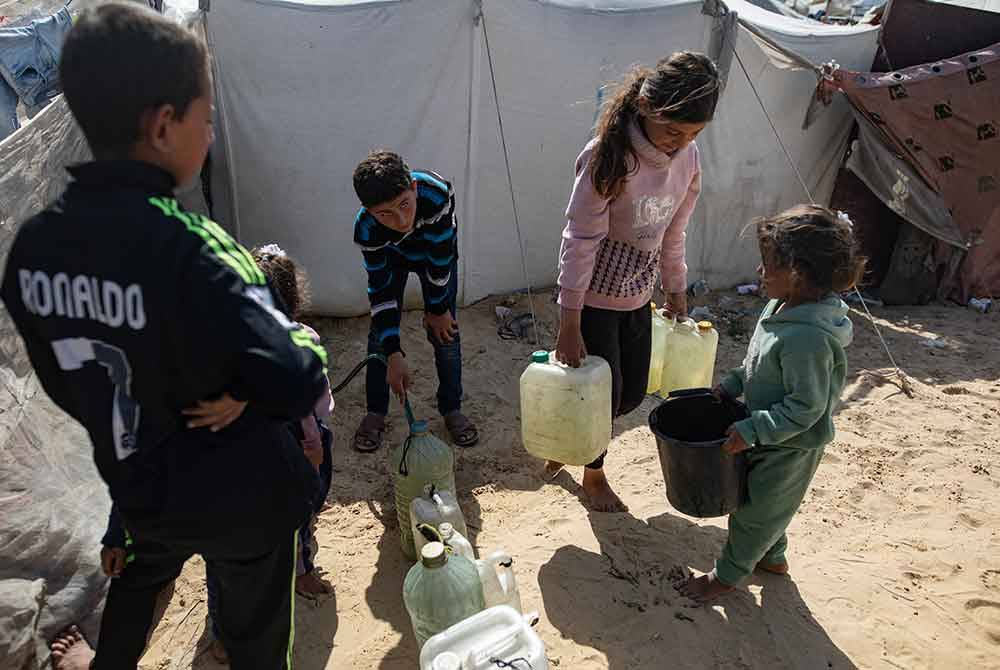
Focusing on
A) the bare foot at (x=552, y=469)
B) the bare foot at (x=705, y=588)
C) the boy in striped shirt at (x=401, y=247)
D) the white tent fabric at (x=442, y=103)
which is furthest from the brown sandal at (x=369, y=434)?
the bare foot at (x=705, y=588)

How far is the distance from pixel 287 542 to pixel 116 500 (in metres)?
0.36

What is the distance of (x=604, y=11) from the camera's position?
4750mm

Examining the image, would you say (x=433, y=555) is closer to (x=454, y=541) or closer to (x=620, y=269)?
(x=454, y=541)

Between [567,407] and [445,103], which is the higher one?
[445,103]

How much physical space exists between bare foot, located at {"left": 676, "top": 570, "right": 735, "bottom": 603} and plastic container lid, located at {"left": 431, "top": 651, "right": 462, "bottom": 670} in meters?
1.14

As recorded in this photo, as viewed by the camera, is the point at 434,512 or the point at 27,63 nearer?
the point at 434,512

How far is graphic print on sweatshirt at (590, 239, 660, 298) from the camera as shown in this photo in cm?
252

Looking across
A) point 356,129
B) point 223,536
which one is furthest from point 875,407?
point 223,536

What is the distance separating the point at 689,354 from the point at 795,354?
1.37 metres

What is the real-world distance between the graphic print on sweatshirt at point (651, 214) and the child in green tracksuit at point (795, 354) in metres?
0.46

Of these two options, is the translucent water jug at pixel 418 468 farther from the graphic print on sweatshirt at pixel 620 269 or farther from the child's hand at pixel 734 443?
the child's hand at pixel 734 443

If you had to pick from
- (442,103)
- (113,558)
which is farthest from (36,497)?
(442,103)

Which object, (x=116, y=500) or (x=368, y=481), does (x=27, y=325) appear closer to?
(x=116, y=500)

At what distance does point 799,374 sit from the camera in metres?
1.98
